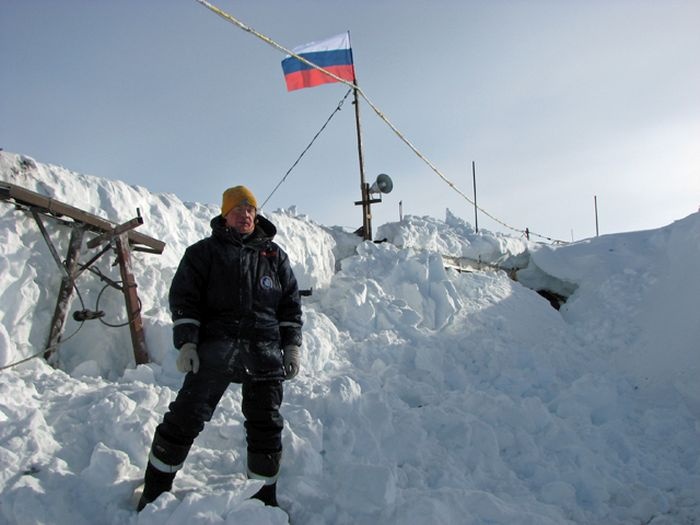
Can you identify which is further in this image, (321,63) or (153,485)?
(321,63)

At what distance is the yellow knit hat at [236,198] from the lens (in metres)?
3.11

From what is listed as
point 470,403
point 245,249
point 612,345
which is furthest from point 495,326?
point 245,249

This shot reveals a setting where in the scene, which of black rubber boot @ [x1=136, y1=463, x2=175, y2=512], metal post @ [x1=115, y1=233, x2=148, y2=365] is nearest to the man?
black rubber boot @ [x1=136, y1=463, x2=175, y2=512]

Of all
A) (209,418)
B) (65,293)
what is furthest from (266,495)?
(65,293)

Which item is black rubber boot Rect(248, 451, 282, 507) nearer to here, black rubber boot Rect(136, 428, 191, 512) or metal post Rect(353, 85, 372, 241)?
black rubber boot Rect(136, 428, 191, 512)

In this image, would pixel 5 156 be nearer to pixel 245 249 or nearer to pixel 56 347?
pixel 56 347

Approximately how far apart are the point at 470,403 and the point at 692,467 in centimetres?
181

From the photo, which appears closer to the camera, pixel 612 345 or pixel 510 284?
pixel 612 345

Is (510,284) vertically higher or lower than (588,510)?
higher

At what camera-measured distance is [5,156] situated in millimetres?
4859

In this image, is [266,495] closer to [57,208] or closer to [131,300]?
[131,300]

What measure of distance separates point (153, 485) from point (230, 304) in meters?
0.98

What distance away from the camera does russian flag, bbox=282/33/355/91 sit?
29.9ft

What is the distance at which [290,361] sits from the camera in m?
3.18
